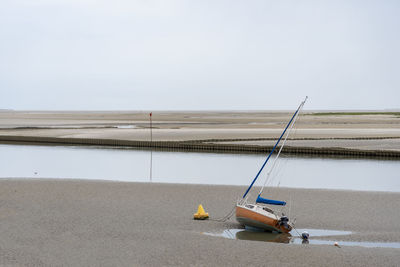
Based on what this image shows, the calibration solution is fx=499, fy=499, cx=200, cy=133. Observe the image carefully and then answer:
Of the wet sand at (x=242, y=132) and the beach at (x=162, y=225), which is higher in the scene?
the wet sand at (x=242, y=132)

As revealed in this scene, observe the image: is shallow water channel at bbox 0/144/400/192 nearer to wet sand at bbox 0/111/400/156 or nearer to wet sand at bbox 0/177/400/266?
wet sand at bbox 0/177/400/266

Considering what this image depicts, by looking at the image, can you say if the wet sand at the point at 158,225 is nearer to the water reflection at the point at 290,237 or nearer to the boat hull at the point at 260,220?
the water reflection at the point at 290,237

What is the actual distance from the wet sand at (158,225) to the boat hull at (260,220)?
0.81 metres

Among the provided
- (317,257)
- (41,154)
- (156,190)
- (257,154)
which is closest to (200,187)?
(156,190)

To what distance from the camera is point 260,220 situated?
50.0ft

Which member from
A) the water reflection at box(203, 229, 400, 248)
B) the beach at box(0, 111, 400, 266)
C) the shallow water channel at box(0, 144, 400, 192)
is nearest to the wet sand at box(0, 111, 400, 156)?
the shallow water channel at box(0, 144, 400, 192)

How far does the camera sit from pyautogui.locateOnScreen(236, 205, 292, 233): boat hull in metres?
15.1

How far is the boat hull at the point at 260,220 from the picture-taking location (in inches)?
595

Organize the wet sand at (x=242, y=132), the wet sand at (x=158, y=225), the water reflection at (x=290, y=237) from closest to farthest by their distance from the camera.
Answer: the wet sand at (x=158, y=225)
the water reflection at (x=290, y=237)
the wet sand at (x=242, y=132)

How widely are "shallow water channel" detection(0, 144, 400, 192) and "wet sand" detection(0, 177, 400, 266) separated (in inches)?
138

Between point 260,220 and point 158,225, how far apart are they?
3.20 metres

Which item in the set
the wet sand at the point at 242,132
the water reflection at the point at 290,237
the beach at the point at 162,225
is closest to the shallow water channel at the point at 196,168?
the beach at the point at 162,225

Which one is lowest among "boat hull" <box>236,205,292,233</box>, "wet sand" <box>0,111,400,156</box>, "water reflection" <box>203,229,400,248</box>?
"water reflection" <box>203,229,400,248</box>

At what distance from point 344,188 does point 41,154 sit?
24882 millimetres
